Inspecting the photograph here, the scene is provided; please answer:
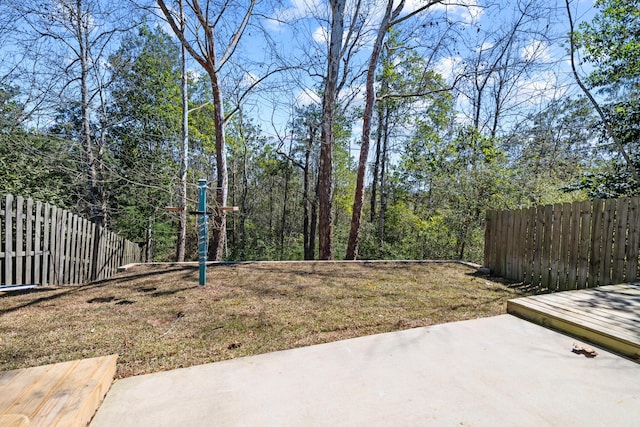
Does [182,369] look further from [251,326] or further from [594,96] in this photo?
[594,96]

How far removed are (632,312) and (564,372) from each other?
4.57 feet

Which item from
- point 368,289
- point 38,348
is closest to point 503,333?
point 368,289

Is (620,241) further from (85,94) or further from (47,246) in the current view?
(85,94)

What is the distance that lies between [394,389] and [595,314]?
2.03 metres

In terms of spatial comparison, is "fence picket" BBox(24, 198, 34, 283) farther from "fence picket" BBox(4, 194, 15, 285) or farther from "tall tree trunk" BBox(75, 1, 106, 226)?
"tall tree trunk" BBox(75, 1, 106, 226)

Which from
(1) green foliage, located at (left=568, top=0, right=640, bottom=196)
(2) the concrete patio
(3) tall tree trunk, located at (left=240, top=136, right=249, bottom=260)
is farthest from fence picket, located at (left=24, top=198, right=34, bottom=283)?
(3) tall tree trunk, located at (left=240, top=136, right=249, bottom=260)

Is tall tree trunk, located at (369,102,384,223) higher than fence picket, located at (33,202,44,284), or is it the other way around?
tall tree trunk, located at (369,102,384,223)

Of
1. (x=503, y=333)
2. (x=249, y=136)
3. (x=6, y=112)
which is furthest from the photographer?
(x=249, y=136)

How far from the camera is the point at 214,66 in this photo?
19.0 ft

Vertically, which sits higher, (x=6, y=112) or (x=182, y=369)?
(x=6, y=112)

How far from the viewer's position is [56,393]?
4.28ft

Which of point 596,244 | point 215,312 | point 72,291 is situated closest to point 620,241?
point 596,244

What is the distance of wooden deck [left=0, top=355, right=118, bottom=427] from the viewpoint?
1.13 meters

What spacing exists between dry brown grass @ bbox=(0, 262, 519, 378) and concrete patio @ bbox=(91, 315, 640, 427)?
280 millimetres
